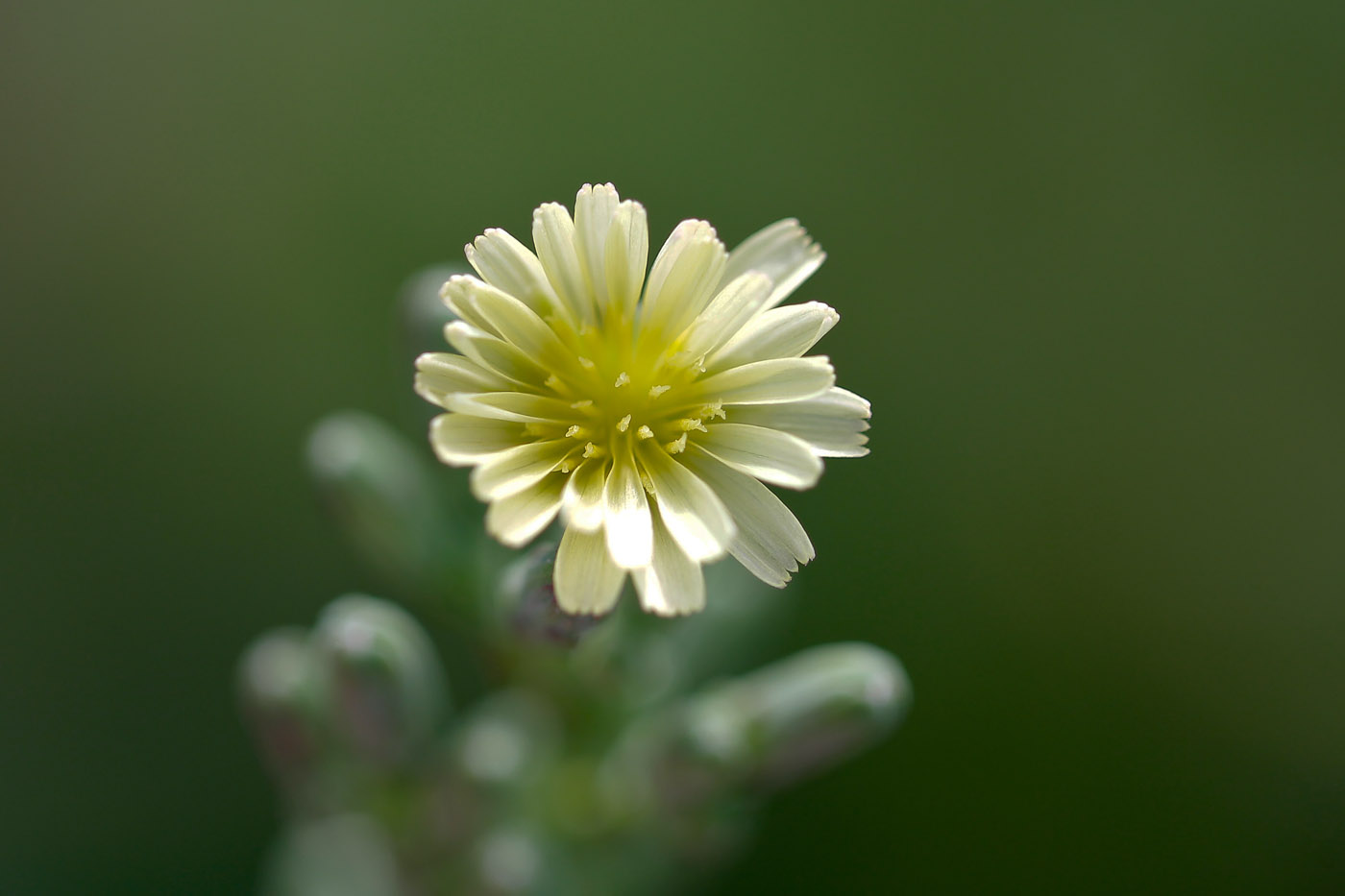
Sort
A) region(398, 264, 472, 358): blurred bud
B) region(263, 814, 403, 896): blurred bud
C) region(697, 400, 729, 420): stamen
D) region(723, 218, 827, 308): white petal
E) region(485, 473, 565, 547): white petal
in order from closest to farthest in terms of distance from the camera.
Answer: region(485, 473, 565, 547): white petal → region(697, 400, 729, 420): stamen → region(723, 218, 827, 308): white petal → region(398, 264, 472, 358): blurred bud → region(263, 814, 403, 896): blurred bud

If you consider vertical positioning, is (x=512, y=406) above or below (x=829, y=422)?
above

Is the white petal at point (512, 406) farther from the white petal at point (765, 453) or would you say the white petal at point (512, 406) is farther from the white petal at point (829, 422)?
the white petal at point (829, 422)

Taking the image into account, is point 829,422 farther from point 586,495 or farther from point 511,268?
point 511,268

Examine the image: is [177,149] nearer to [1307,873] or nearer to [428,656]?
[428,656]

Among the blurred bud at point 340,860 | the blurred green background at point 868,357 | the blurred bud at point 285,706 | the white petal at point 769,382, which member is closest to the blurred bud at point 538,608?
the white petal at point 769,382

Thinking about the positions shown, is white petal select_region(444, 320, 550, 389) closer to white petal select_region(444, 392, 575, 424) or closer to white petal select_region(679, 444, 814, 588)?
white petal select_region(444, 392, 575, 424)

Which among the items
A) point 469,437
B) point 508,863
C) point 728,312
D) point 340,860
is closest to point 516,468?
point 469,437

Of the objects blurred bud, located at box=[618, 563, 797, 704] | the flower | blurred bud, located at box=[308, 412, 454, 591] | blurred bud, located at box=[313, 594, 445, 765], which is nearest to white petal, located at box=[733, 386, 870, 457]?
the flower
